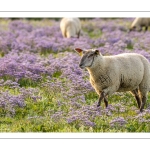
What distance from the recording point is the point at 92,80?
1008cm

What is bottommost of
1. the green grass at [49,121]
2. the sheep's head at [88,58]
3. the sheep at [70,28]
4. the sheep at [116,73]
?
the green grass at [49,121]

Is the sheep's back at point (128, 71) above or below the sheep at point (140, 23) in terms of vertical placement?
below

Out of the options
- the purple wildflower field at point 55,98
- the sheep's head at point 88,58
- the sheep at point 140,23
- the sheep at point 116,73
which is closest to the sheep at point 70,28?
the purple wildflower field at point 55,98

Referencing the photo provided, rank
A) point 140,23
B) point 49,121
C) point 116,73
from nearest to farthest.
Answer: point 49,121 → point 116,73 → point 140,23

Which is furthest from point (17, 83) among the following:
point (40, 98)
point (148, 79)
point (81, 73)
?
point (148, 79)

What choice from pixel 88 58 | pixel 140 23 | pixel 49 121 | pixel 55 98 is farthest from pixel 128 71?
pixel 140 23

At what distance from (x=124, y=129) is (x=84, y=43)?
8.61m

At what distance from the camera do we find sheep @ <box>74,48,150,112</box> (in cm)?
986

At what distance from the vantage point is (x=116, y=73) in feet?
32.9

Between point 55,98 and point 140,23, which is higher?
point 140,23

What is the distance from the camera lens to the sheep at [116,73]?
986 cm

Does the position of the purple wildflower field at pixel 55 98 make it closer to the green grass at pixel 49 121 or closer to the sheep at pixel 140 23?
the green grass at pixel 49 121

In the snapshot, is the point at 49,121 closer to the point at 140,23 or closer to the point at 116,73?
the point at 116,73

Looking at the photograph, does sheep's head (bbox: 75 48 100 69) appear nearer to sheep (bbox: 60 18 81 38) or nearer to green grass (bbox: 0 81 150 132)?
green grass (bbox: 0 81 150 132)
